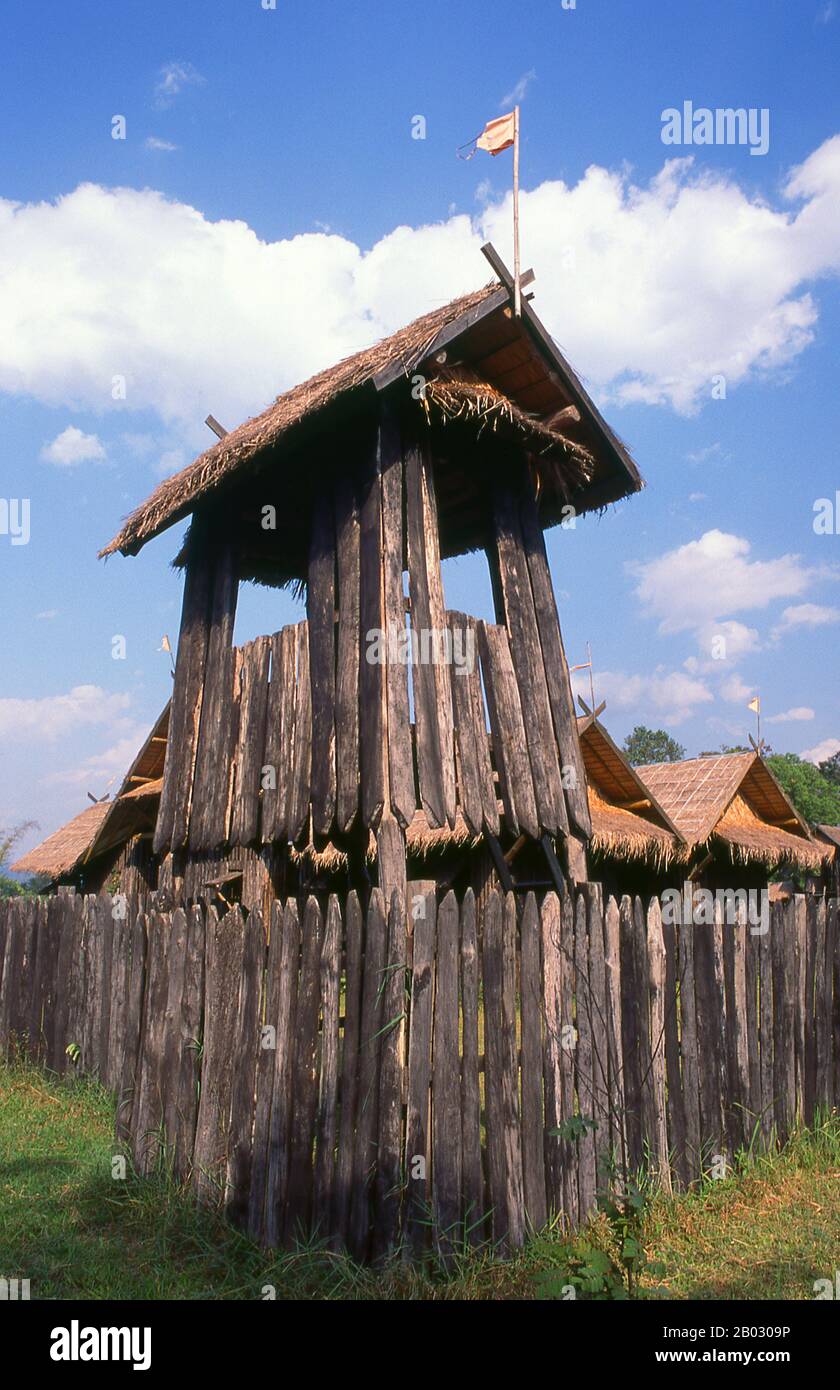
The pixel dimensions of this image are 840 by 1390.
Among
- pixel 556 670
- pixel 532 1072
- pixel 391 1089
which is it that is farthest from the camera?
pixel 556 670

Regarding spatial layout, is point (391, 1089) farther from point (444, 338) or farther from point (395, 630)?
point (444, 338)

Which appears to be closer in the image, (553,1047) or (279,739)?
(553,1047)

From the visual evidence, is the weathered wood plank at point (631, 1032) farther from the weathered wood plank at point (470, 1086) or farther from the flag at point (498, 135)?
the flag at point (498, 135)

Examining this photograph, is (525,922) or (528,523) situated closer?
(525,922)

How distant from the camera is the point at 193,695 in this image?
8.66 m

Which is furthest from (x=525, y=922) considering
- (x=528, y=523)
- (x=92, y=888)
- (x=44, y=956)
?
(x=92, y=888)

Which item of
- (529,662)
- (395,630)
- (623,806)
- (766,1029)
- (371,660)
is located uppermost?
(395,630)

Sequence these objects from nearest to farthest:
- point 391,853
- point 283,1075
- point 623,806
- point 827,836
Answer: point 283,1075 → point 391,853 → point 623,806 → point 827,836

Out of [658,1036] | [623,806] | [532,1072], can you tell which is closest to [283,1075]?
[532,1072]

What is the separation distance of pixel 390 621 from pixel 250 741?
1765mm

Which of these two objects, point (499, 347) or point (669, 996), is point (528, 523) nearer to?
point (499, 347)

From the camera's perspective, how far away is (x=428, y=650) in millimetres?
6887
